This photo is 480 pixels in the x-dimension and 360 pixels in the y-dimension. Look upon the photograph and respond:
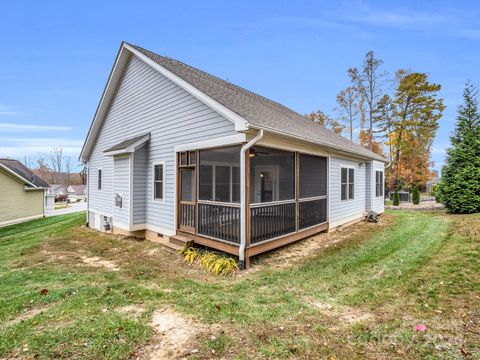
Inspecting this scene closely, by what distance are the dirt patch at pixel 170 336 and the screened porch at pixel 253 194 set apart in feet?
8.48

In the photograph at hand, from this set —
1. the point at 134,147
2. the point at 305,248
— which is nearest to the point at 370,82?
the point at 305,248

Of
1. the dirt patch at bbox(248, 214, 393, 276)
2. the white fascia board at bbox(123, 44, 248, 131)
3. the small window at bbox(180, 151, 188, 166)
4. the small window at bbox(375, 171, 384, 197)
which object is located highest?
the white fascia board at bbox(123, 44, 248, 131)

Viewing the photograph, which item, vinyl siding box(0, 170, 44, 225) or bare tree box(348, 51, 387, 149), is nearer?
vinyl siding box(0, 170, 44, 225)

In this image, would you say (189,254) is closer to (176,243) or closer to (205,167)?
(176,243)

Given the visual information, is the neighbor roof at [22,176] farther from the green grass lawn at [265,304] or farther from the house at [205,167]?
the green grass lawn at [265,304]

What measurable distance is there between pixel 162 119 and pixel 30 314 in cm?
613

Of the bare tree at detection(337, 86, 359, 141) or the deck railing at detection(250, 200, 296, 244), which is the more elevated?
the bare tree at detection(337, 86, 359, 141)

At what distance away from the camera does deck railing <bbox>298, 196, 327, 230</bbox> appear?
788cm

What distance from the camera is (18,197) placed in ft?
62.4

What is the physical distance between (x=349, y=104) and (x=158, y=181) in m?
23.0

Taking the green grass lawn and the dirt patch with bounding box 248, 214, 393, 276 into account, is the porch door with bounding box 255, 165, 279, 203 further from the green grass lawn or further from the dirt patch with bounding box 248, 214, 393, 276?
the green grass lawn

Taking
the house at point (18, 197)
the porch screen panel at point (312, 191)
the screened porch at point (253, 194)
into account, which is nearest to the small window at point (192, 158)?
the screened porch at point (253, 194)

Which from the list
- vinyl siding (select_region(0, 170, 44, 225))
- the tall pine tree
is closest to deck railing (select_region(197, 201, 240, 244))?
the tall pine tree

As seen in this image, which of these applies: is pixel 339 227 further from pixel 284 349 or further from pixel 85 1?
pixel 85 1
